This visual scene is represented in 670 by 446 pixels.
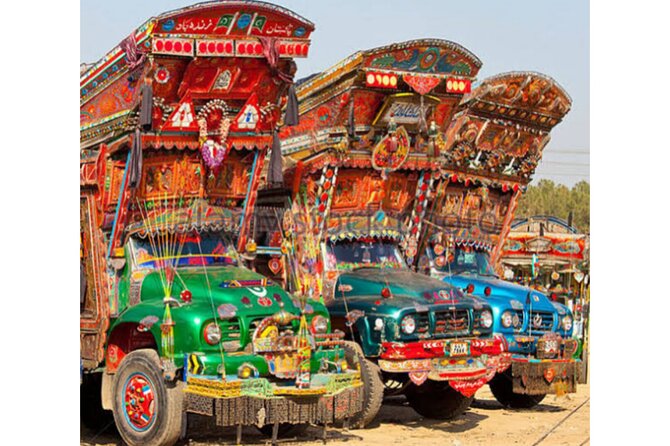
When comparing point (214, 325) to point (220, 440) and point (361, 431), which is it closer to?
point (220, 440)

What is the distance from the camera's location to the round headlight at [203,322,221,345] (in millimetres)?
9984

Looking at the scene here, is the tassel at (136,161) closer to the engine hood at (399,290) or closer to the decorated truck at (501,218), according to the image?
the engine hood at (399,290)

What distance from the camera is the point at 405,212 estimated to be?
14.9 meters

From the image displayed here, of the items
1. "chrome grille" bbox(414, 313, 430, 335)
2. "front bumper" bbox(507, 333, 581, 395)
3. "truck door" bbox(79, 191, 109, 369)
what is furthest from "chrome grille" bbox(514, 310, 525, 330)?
"truck door" bbox(79, 191, 109, 369)

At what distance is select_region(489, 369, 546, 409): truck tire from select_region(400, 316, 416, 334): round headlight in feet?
8.72

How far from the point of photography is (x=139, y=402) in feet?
33.1

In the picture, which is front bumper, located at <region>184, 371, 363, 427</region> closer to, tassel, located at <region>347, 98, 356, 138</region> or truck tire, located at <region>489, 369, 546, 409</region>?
tassel, located at <region>347, 98, 356, 138</region>

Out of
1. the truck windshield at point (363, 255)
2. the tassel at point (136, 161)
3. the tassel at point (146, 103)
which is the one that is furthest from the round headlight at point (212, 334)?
the truck windshield at point (363, 255)

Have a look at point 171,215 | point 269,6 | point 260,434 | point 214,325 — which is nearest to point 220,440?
point 260,434

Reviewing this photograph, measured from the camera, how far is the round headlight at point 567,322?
1402 centimetres

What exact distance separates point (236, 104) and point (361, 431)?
356 centimetres

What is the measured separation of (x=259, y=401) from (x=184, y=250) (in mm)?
2411

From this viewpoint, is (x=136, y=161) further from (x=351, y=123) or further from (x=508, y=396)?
(x=508, y=396)

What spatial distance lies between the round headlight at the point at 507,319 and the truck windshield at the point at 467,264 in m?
1.80
